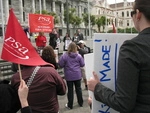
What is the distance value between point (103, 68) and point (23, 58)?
0.75 metres

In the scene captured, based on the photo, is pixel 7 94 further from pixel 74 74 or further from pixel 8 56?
pixel 74 74

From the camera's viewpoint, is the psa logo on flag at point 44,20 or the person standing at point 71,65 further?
the psa logo on flag at point 44,20

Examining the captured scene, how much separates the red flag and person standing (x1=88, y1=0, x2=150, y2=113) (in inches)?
38.2

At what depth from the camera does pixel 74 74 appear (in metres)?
5.92

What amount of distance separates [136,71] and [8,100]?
39.1 inches

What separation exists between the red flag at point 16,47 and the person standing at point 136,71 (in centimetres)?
97

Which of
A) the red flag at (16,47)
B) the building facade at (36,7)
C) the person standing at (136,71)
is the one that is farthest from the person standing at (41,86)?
the building facade at (36,7)

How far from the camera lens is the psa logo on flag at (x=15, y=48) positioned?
2107 mm

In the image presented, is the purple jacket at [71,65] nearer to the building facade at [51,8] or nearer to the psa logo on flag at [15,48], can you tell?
the psa logo on flag at [15,48]

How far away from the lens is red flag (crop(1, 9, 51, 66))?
82.7 inches

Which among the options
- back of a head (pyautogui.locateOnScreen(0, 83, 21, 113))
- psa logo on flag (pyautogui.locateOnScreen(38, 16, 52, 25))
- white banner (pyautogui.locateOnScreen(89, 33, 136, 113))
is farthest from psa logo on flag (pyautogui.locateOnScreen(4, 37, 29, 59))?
psa logo on flag (pyautogui.locateOnScreen(38, 16, 52, 25))

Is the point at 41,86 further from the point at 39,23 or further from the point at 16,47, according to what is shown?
the point at 39,23

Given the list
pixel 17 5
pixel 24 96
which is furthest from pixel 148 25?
pixel 17 5

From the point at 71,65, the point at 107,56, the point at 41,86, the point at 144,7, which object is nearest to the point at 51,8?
the point at 71,65
